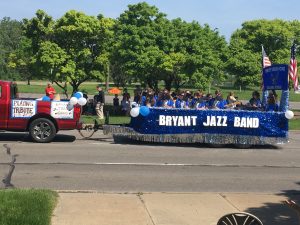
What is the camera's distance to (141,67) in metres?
26.9

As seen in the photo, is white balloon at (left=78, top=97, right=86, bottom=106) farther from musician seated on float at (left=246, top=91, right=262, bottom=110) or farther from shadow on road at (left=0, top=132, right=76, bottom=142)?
musician seated on float at (left=246, top=91, right=262, bottom=110)

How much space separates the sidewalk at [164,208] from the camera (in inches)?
289

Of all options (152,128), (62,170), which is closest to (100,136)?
(152,128)

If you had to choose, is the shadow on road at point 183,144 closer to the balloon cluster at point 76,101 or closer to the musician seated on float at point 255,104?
the musician seated on float at point 255,104

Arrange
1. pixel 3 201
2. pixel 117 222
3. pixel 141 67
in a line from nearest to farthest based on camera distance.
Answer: pixel 117 222, pixel 3 201, pixel 141 67

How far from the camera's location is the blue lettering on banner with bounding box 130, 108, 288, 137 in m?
16.3

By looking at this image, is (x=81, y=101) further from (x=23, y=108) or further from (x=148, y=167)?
(x=148, y=167)

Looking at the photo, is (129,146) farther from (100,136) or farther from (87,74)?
(87,74)

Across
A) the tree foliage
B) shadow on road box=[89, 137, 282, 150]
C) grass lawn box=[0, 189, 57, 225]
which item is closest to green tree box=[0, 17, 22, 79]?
the tree foliage

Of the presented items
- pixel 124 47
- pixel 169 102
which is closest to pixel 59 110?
pixel 169 102

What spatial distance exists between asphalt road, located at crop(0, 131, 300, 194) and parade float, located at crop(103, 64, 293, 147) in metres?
0.32

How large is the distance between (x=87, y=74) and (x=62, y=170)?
17555mm

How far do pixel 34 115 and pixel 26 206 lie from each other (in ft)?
28.5

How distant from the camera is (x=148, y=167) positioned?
12.1m
